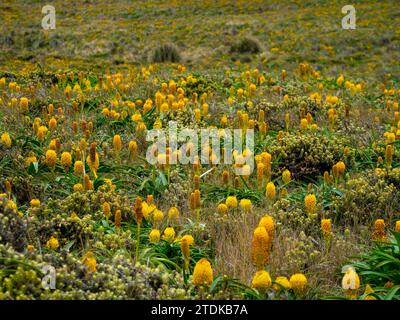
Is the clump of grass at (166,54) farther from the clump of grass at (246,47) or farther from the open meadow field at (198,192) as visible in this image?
the open meadow field at (198,192)

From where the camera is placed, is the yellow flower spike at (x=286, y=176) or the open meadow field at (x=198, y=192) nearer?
the open meadow field at (x=198, y=192)

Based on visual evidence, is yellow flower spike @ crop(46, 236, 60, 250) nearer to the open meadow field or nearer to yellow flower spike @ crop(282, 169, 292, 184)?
the open meadow field

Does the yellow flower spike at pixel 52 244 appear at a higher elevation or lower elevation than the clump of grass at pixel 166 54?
lower

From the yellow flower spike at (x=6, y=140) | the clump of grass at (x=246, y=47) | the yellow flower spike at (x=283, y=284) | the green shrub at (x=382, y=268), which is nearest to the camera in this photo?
the yellow flower spike at (x=283, y=284)

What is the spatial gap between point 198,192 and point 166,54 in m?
14.6

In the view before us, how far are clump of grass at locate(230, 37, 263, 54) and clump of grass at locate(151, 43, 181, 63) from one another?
2338 millimetres

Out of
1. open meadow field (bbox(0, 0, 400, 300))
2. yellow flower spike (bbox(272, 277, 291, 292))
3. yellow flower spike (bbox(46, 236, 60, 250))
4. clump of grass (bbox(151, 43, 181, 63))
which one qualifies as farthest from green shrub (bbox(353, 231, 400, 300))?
clump of grass (bbox(151, 43, 181, 63))

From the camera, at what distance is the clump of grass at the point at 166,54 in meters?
18.4

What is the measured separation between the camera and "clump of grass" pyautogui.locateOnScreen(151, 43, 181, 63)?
1841 cm

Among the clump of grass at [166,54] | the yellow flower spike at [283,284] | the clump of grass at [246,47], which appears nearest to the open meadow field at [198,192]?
the yellow flower spike at [283,284]

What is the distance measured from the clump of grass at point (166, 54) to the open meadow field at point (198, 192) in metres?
6.44

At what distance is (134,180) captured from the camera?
6.04 metres

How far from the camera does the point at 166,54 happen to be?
1867 cm

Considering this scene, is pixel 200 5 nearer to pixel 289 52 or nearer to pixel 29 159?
pixel 289 52
